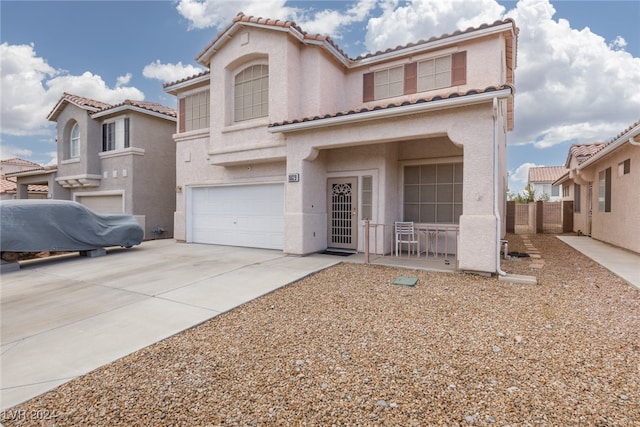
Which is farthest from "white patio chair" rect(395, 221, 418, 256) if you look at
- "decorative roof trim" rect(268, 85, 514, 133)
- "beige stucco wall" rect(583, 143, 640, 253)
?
"beige stucco wall" rect(583, 143, 640, 253)

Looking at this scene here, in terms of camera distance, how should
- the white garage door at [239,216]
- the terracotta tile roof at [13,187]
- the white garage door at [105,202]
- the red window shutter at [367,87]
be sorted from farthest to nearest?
the terracotta tile roof at [13,187] → the white garage door at [105,202] → the white garage door at [239,216] → the red window shutter at [367,87]

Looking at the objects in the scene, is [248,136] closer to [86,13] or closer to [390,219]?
[390,219]

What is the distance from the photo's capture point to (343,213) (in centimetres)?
1034

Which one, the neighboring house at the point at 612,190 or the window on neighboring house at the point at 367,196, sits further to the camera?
the window on neighboring house at the point at 367,196

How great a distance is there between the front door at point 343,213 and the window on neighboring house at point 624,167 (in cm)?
876

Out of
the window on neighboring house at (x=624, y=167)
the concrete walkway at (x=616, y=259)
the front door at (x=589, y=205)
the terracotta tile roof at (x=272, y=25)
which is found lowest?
the concrete walkway at (x=616, y=259)

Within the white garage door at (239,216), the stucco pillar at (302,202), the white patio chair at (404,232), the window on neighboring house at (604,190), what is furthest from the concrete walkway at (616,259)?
the white garage door at (239,216)

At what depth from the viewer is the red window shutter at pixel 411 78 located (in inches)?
393

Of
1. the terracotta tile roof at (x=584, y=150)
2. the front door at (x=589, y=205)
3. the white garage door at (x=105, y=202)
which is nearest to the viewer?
the terracotta tile roof at (x=584, y=150)

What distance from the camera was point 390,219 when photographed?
975 cm

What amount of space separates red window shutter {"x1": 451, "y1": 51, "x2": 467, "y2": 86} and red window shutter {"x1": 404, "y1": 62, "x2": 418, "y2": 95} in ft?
3.62

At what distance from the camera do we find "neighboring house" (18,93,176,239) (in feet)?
48.9

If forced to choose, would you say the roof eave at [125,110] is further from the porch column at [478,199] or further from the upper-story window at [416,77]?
the porch column at [478,199]

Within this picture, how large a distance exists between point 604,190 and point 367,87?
10441 millimetres
